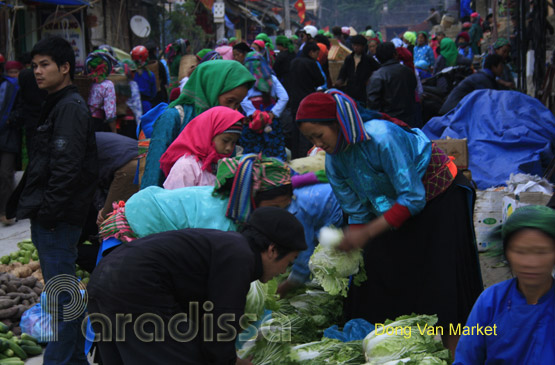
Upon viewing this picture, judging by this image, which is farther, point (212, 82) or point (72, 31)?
point (72, 31)

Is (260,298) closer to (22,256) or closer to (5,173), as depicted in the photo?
(22,256)

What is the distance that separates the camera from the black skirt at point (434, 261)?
3.63 m

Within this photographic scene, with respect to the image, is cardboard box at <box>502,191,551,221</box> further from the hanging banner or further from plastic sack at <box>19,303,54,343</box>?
the hanging banner

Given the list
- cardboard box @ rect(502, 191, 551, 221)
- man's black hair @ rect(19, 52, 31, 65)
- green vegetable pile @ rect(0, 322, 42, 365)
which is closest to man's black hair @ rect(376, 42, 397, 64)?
cardboard box @ rect(502, 191, 551, 221)

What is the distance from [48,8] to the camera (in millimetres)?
12078

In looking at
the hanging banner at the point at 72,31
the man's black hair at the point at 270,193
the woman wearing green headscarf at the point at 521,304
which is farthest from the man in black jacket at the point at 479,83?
the hanging banner at the point at 72,31

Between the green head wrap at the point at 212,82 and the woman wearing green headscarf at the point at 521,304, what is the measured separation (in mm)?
2506

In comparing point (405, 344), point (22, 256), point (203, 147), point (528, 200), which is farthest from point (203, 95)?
point (22, 256)

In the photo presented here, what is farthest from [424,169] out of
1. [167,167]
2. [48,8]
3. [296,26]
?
[296,26]

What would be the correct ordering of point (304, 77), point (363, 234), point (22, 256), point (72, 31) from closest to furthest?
point (363, 234) → point (22, 256) → point (304, 77) → point (72, 31)

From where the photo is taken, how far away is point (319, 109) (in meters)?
3.30

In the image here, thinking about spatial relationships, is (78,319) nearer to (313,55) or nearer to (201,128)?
(201,128)

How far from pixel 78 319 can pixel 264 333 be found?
1.28m

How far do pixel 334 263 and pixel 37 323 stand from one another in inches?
99.0
